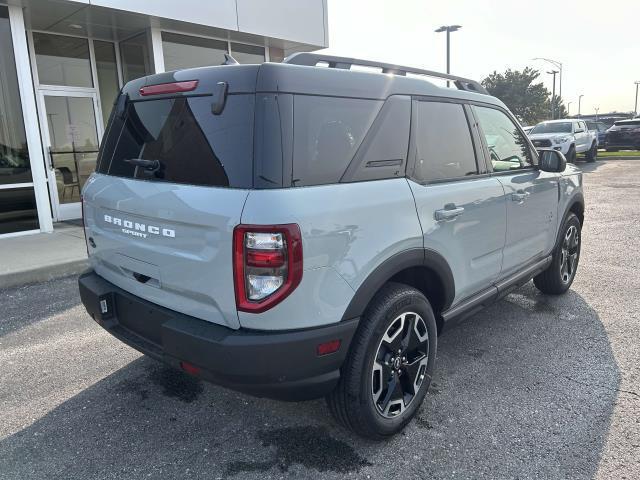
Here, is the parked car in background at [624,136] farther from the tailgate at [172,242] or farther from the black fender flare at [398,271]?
the tailgate at [172,242]

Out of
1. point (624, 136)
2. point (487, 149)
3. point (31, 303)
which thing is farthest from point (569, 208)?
point (624, 136)

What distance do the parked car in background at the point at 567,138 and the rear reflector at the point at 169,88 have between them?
16748 mm

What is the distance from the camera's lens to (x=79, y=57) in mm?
9484

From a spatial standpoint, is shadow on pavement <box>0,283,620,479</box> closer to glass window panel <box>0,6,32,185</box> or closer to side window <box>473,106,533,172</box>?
side window <box>473,106,533,172</box>

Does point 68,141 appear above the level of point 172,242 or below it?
above

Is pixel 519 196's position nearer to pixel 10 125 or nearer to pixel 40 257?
pixel 40 257

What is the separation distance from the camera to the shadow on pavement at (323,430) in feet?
8.12

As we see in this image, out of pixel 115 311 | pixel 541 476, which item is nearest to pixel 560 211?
pixel 541 476

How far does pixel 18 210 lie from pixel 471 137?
7.43 m

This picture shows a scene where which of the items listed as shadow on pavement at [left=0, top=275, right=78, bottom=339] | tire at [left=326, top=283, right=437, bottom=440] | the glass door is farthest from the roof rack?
the glass door

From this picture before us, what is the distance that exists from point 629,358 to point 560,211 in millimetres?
1439

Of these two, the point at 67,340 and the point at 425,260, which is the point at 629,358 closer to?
the point at 425,260

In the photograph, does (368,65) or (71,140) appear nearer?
(368,65)

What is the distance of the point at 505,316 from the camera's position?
4441 millimetres
